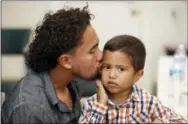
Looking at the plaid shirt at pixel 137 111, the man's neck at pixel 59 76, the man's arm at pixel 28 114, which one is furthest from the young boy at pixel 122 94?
the man's arm at pixel 28 114

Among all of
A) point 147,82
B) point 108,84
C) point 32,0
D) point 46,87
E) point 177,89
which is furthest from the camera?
Answer: point 32,0

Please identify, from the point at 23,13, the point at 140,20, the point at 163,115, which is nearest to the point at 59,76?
the point at 163,115

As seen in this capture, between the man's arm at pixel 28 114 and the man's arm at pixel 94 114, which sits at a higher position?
the man's arm at pixel 28 114

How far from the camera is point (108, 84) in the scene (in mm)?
1395

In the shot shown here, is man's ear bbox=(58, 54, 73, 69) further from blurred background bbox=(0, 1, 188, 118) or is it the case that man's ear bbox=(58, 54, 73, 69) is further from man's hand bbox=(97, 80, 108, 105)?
blurred background bbox=(0, 1, 188, 118)

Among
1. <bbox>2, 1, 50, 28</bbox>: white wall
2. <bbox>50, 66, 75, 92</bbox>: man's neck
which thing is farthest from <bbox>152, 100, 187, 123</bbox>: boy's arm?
<bbox>2, 1, 50, 28</bbox>: white wall

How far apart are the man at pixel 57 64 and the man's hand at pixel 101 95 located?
0.06m

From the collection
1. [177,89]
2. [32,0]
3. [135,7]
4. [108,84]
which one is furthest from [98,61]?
[32,0]

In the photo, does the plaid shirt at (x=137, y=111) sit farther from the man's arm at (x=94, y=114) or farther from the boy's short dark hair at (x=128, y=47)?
the boy's short dark hair at (x=128, y=47)

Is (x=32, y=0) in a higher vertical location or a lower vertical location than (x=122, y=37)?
higher

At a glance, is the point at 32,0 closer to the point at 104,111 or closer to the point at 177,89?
the point at 177,89

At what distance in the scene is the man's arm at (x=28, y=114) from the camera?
1.17 metres

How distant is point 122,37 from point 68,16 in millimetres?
257

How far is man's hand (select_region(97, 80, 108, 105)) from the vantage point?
1.40 metres
